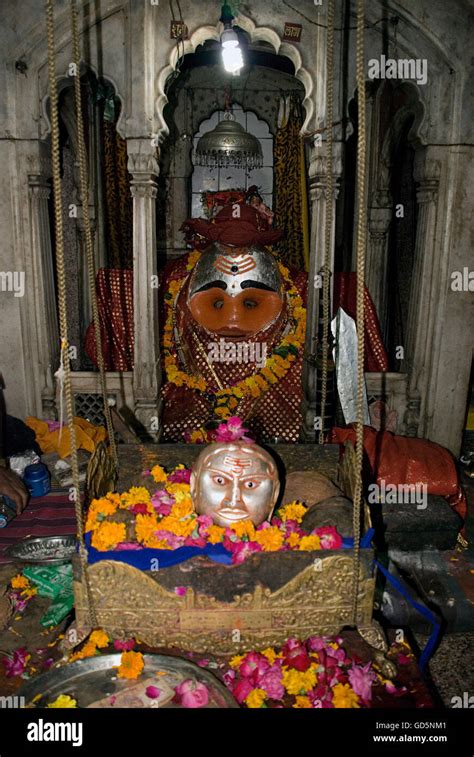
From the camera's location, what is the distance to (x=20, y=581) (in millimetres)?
4039

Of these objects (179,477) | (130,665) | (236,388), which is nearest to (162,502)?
(179,477)

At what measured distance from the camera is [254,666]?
116 inches

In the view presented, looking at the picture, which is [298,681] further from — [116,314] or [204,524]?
[116,314]

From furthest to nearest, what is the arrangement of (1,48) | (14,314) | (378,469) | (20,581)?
(14,314) → (1,48) → (378,469) → (20,581)

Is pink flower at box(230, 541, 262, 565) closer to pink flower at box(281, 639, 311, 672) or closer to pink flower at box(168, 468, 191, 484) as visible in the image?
pink flower at box(281, 639, 311, 672)

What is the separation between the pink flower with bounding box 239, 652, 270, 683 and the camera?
2.92 metres

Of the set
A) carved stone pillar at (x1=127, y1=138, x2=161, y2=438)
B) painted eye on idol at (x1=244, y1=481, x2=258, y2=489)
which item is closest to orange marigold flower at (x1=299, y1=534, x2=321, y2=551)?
painted eye on idol at (x1=244, y1=481, x2=258, y2=489)

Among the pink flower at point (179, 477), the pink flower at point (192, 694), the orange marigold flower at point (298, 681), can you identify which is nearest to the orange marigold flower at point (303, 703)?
the orange marigold flower at point (298, 681)

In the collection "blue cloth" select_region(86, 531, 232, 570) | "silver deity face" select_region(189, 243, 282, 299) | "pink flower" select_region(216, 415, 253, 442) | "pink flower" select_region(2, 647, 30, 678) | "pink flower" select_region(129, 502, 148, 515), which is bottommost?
"pink flower" select_region(2, 647, 30, 678)

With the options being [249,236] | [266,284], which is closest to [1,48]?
[249,236]

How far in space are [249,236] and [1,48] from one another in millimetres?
3051

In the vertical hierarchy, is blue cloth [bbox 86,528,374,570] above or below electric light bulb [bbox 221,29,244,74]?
below

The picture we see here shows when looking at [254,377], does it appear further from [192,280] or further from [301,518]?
[301,518]

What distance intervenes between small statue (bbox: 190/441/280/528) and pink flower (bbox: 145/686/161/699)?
0.89 meters
